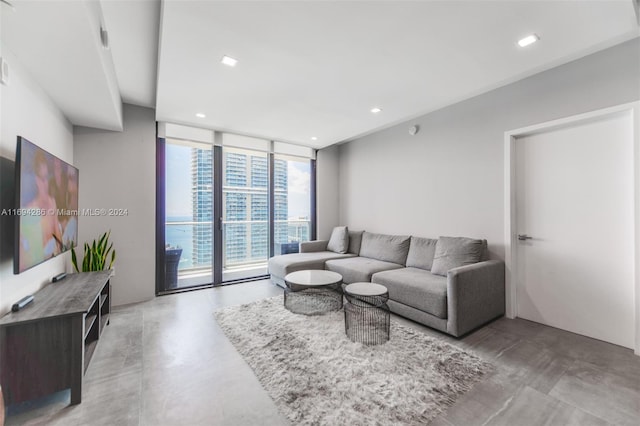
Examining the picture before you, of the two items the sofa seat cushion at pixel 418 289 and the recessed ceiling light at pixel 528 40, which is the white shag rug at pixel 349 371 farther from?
the recessed ceiling light at pixel 528 40

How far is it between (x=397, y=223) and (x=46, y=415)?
4.21 meters

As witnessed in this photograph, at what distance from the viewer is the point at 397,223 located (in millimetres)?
4379

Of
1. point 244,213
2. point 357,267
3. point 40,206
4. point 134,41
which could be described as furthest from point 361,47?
point 244,213

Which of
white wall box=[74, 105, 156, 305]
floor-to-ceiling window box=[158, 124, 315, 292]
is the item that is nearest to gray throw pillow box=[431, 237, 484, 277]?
floor-to-ceiling window box=[158, 124, 315, 292]

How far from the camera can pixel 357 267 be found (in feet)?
12.1

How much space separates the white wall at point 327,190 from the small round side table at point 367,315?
2.76 meters

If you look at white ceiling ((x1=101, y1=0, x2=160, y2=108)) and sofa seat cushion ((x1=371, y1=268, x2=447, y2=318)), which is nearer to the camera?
white ceiling ((x1=101, y1=0, x2=160, y2=108))

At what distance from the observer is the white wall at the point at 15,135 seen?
173cm

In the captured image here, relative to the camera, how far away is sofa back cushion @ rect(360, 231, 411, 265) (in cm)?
398

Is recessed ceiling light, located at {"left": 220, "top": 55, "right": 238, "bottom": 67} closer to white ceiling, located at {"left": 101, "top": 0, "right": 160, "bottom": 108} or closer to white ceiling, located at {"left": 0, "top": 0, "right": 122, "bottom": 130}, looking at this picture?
white ceiling, located at {"left": 101, "top": 0, "right": 160, "bottom": 108}

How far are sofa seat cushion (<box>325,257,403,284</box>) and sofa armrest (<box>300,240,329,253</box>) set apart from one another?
0.77 meters

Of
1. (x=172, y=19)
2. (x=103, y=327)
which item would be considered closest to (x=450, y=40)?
(x=172, y=19)

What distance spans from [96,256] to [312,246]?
3103mm

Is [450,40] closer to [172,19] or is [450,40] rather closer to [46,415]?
[172,19]
